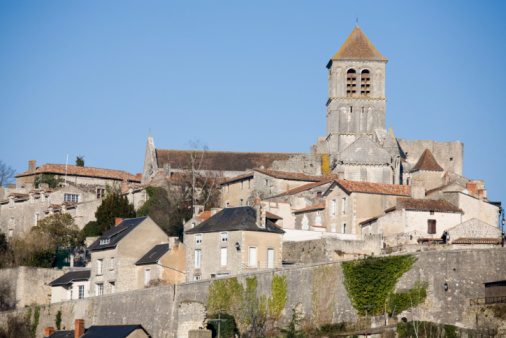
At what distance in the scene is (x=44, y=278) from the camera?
58625 millimetres

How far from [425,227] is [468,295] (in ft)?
42.9

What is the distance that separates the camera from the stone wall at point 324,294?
39719mm

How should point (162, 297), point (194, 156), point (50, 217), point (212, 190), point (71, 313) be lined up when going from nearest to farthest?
1. point (162, 297)
2. point (71, 313)
3. point (50, 217)
4. point (212, 190)
5. point (194, 156)

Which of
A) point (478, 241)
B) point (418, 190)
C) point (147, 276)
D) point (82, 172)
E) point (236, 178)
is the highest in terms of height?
point (82, 172)

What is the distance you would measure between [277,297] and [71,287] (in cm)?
1683

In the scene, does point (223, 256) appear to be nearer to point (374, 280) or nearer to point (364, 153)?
point (374, 280)

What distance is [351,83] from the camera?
78812mm

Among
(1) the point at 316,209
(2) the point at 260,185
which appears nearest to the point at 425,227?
(1) the point at 316,209

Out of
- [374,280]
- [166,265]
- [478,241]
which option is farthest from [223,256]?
[478,241]

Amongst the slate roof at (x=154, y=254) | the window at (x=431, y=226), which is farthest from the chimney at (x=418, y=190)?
the slate roof at (x=154, y=254)

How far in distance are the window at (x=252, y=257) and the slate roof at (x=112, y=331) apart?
21.9 ft

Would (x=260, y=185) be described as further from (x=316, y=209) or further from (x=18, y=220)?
(x=18, y=220)

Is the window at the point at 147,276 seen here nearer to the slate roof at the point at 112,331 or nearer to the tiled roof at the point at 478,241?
the slate roof at the point at 112,331

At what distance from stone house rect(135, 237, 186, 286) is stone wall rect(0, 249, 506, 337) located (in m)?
2.89
